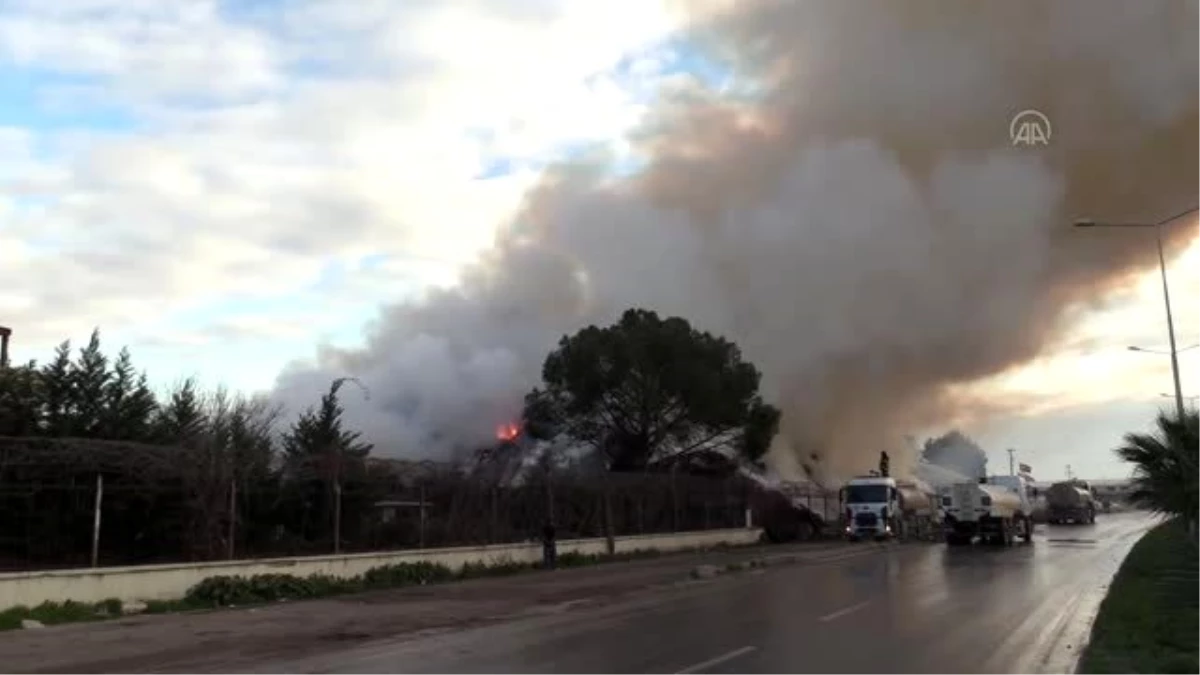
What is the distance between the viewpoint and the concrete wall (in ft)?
58.4

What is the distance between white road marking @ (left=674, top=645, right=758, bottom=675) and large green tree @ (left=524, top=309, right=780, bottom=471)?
32.2m

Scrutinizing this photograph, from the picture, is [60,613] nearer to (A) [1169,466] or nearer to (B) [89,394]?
(B) [89,394]

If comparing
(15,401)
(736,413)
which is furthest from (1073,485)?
(15,401)

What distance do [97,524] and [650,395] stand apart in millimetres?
27946

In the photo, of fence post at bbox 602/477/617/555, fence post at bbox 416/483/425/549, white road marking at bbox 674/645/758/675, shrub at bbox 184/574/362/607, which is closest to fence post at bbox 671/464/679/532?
fence post at bbox 602/477/617/555

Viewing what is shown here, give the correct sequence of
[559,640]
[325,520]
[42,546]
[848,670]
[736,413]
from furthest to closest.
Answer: [736,413], [325,520], [42,546], [559,640], [848,670]

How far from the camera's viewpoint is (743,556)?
114ft

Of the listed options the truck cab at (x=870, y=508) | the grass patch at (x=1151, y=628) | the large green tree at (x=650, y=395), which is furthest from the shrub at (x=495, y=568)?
the truck cab at (x=870, y=508)

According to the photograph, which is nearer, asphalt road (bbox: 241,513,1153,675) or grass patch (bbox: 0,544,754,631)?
asphalt road (bbox: 241,513,1153,675)

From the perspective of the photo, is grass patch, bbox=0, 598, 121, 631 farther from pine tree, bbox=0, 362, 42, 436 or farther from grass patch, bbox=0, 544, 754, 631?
pine tree, bbox=0, 362, 42, 436

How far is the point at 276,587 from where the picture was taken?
21.7 meters

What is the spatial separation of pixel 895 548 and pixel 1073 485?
34590 millimetres

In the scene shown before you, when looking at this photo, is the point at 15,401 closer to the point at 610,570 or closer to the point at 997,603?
the point at 610,570

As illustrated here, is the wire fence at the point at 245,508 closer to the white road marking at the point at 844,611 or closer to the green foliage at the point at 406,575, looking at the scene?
the green foliage at the point at 406,575
